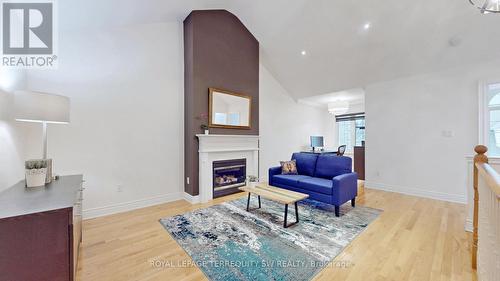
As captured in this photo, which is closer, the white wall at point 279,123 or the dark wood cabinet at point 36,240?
the dark wood cabinet at point 36,240

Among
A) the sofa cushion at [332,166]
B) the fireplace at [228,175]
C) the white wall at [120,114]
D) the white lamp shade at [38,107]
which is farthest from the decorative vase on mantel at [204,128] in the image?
the sofa cushion at [332,166]

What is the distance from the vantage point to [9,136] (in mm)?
1999

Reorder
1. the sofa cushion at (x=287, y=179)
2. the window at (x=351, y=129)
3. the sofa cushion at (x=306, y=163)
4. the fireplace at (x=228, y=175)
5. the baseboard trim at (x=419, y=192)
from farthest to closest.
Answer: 1. the window at (x=351, y=129)
2. the fireplace at (x=228, y=175)
3. the sofa cushion at (x=306, y=163)
4. the baseboard trim at (x=419, y=192)
5. the sofa cushion at (x=287, y=179)

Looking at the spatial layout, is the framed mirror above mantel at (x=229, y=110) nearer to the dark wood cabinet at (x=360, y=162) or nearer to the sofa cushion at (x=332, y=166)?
the sofa cushion at (x=332, y=166)

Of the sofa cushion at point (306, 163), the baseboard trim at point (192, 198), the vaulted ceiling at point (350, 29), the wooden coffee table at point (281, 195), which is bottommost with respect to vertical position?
the baseboard trim at point (192, 198)

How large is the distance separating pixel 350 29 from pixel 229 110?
275 cm

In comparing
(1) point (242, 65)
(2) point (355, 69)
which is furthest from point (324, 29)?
(1) point (242, 65)

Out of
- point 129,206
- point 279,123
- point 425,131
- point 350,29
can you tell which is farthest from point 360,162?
point 129,206

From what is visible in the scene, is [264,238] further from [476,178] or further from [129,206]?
[129,206]

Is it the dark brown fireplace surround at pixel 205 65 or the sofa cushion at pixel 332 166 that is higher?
the dark brown fireplace surround at pixel 205 65

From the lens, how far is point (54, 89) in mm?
2654

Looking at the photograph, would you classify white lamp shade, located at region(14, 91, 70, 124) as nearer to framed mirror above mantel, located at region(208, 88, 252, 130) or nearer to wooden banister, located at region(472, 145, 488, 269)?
framed mirror above mantel, located at region(208, 88, 252, 130)

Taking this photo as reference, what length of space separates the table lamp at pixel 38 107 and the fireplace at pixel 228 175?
2423 millimetres

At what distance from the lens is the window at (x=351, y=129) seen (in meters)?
7.09
